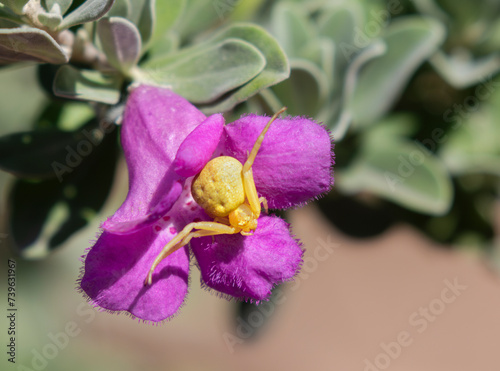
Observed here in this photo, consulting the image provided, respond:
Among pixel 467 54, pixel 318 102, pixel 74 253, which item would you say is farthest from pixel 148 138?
pixel 74 253

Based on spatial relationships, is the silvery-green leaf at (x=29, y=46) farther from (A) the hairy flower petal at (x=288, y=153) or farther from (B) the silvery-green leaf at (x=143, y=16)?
(A) the hairy flower petal at (x=288, y=153)

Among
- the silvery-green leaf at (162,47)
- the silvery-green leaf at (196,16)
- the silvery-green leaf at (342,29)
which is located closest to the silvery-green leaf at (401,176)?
the silvery-green leaf at (342,29)

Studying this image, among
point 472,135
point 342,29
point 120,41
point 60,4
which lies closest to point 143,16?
point 120,41

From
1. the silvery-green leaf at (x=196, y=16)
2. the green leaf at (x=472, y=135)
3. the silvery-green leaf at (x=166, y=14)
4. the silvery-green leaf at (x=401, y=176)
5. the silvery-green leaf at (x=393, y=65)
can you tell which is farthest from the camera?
the green leaf at (x=472, y=135)

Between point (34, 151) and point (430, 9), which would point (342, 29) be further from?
point (34, 151)

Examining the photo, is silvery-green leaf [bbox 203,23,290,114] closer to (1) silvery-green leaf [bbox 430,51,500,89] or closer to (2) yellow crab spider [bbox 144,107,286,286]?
(2) yellow crab spider [bbox 144,107,286,286]

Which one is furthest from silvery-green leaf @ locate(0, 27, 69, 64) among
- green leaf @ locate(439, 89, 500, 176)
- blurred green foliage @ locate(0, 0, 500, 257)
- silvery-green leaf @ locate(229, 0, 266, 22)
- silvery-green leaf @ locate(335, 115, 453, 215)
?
green leaf @ locate(439, 89, 500, 176)
